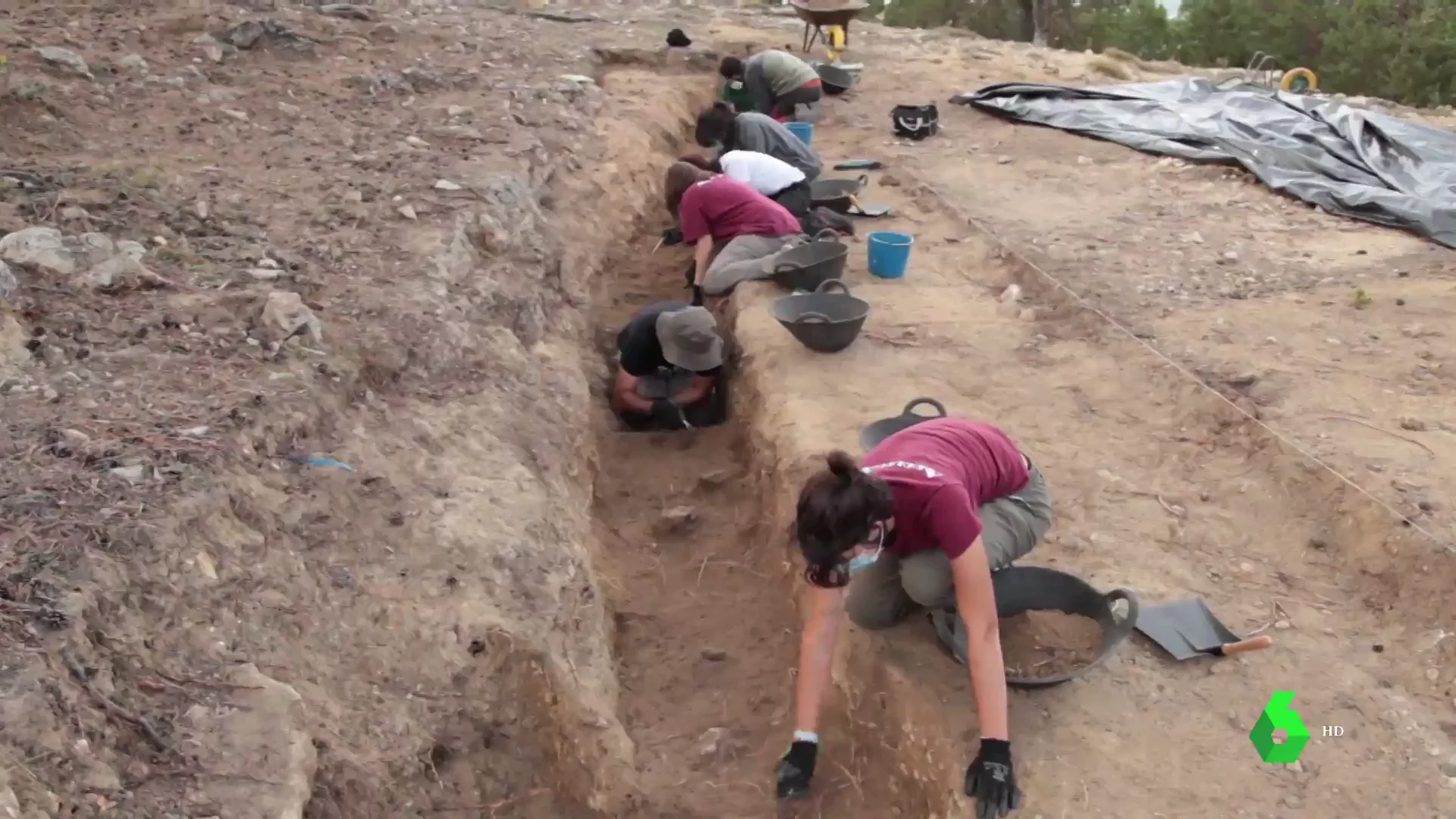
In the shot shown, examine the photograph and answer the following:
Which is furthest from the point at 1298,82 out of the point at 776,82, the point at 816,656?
the point at 816,656

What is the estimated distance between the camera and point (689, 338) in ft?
16.5

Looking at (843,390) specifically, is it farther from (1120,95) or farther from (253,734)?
(1120,95)

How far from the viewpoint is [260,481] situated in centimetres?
296

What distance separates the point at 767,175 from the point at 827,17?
5.69m

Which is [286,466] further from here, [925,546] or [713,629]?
[925,546]

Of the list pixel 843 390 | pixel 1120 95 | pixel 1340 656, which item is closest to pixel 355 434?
pixel 843 390

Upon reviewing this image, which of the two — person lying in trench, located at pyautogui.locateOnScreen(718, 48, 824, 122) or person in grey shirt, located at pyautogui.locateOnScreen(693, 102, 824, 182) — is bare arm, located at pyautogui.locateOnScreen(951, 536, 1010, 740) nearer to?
person in grey shirt, located at pyautogui.locateOnScreen(693, 102, 824, 182)

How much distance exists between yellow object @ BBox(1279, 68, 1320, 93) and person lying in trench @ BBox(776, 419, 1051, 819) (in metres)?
9.20

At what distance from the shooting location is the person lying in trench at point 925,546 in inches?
98.2

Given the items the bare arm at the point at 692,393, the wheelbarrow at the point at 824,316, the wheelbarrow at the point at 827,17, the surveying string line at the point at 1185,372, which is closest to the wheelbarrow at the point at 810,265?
the wheelbarrow at the point at 824,316

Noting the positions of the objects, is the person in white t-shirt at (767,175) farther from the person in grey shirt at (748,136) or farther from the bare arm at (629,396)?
the bare arm at (629,396)

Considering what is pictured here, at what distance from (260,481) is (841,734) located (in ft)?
6.17

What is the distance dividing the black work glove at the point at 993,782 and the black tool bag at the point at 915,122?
7226 millimetres

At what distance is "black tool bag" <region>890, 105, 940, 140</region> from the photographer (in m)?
9.09
